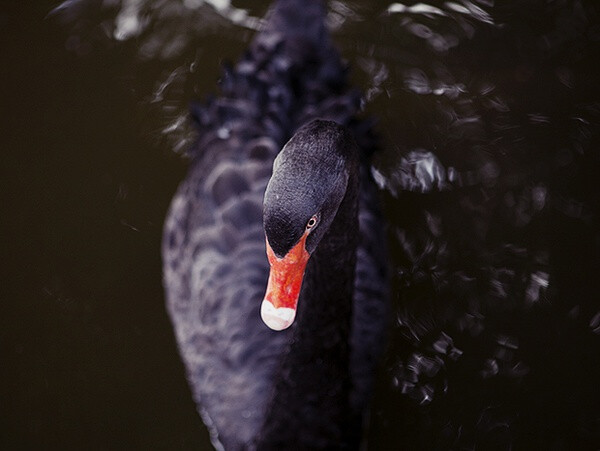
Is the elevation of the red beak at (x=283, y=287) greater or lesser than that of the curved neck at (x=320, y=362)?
greater

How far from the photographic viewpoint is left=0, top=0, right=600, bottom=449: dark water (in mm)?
3031

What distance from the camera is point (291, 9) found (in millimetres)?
3246

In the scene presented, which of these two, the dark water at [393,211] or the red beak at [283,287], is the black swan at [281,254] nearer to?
the red beak at [283,287]

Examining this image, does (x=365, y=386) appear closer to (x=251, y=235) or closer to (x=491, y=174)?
(x=251, y=235)

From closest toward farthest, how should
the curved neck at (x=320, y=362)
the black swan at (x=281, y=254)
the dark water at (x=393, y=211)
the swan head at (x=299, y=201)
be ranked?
the swan head at (x=299, y=201)
the black swan at (x=281, y=254)
the curved neck at (x=320, y=362)
the dark water at (x=393, y=211)

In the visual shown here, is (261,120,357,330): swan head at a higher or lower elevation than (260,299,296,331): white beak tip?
higher

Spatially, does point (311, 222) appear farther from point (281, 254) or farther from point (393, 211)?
point (393, 211)

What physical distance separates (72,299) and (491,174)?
1.86 meters

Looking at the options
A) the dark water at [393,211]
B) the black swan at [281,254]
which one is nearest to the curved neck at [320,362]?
the black swan at [281,254]

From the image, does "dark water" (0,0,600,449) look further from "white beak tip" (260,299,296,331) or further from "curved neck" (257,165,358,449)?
"white beak tip" (260,299,296,331)

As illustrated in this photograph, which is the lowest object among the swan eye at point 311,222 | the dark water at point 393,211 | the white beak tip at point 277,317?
the dark water at point 393,211

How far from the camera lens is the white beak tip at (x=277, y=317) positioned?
2.09 m

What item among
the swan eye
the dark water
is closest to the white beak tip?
the swan eye

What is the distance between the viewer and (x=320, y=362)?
2.52m
